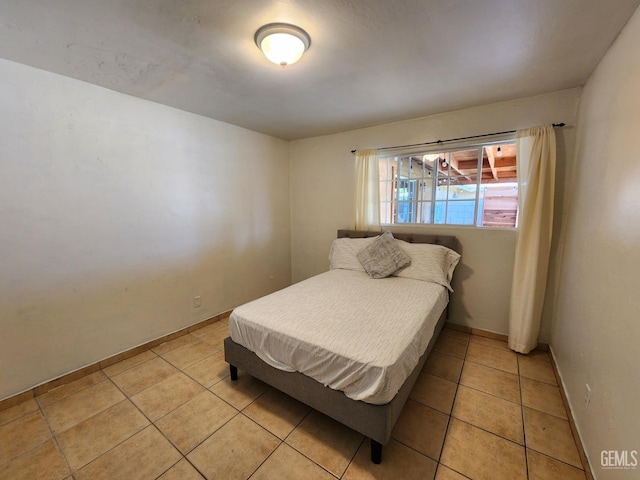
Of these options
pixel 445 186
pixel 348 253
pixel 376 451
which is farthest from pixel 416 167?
pixel 376 451

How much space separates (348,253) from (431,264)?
0.97 m

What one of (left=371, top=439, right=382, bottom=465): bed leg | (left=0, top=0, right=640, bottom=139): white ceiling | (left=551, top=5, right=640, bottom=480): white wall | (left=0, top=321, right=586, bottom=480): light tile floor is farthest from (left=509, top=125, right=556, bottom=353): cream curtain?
(left=371, top=439, right=382, bottom=465): bed leg

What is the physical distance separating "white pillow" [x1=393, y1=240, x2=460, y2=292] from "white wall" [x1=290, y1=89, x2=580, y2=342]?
25cm

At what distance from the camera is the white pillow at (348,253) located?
307 cm

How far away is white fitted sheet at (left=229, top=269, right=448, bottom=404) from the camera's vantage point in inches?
54.3

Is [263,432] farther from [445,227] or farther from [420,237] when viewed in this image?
[445,227]

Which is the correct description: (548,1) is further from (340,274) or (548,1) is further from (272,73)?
(340,274)

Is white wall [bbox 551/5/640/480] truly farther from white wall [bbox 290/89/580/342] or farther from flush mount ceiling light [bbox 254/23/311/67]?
flush mount ceiling light [bbox 254/23/311/67]

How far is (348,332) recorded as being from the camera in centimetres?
162

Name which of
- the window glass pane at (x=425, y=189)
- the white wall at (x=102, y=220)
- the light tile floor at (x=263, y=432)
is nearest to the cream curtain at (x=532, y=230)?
the light tile floor at (x=263, y=432)

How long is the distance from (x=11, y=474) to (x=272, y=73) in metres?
2.90

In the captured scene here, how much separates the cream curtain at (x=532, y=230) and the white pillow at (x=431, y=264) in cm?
56

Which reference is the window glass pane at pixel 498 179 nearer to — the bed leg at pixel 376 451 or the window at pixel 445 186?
the window at pixel 445 186

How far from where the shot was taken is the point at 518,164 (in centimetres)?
236
